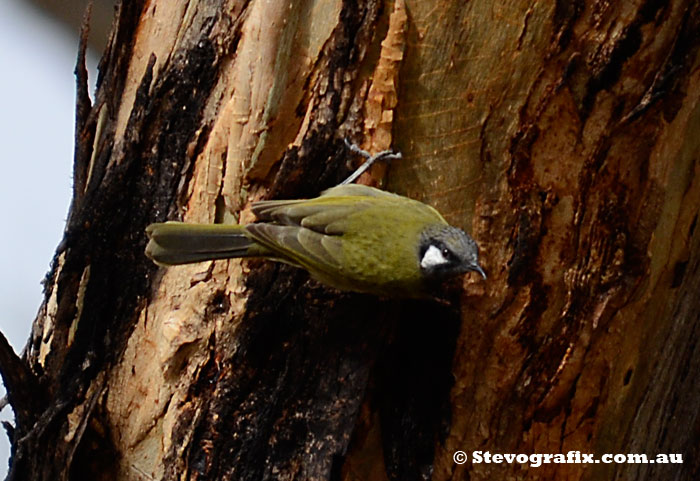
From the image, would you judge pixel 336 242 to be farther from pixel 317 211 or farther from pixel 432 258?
pixel 432 258

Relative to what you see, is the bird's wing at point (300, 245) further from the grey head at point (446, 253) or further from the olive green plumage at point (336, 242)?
the grey head at point (446, 253)

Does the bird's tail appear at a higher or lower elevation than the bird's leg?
lower

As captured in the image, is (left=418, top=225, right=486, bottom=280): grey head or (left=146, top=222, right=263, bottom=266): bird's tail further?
(left=146, top=222, right=263, bottom=266): bird's tail

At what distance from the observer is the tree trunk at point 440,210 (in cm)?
175

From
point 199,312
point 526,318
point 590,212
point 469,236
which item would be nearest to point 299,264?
point 199,312

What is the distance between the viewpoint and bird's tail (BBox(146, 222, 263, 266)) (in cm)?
179

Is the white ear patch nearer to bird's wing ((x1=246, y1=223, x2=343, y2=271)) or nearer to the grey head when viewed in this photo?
the grey head

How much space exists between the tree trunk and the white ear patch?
8 cm

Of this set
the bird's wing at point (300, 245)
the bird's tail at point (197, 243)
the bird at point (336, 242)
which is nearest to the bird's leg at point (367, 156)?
the bird at point (336, 242)

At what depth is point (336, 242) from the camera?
75.5 inches

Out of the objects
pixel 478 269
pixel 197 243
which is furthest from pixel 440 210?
pixel 197 243

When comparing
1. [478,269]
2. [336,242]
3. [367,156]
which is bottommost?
[478,269]

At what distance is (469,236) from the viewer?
1.78 m

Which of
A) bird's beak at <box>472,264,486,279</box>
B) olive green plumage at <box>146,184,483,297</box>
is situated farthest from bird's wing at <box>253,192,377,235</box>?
bird's beak at <box>472,264,486,279</box>
